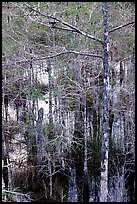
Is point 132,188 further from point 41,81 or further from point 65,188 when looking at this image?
point 41,81

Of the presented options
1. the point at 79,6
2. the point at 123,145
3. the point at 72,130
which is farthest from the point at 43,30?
the point at 123,145

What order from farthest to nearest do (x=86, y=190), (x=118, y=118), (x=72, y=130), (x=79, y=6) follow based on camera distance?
(x=118, y=118) → (x=72, y=130) → (x=86, y=190) → (x=79, y=6)

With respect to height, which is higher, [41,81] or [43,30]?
[43,30]

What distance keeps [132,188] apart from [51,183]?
2697 mm

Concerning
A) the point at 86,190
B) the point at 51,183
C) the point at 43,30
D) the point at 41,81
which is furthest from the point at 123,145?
the point at 41,81

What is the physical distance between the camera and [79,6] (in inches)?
407

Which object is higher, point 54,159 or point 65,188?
point 54,159

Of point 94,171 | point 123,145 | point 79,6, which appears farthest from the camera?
point 123,145

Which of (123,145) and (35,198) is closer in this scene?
(35,198)

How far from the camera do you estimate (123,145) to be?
12992 mm

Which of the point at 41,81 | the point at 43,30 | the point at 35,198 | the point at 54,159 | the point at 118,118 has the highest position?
the point at 43,30

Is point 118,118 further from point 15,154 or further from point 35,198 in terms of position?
point 35,198

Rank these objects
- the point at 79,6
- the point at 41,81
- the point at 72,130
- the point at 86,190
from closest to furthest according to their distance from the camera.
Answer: the point at 79,6
the point at 86,190
the point at 72,130
the point at 41,81

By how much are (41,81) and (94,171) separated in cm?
728
